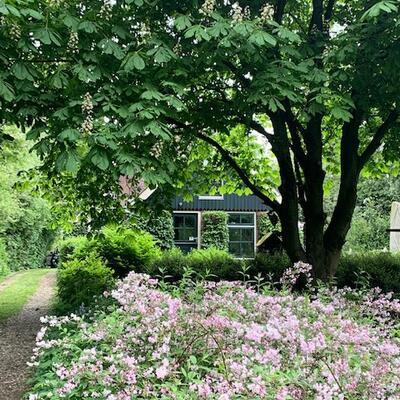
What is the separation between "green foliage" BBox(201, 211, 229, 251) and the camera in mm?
24547

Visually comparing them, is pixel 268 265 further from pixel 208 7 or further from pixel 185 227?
pixel 185 227

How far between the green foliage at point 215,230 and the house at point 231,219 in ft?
2.47

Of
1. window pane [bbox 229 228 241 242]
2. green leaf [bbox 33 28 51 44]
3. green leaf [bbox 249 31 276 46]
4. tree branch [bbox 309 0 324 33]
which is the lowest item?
window pane [bbox 229 228 241 242]

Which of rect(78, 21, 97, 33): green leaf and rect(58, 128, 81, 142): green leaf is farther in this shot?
rect(78, 21, 97, 33): green leaf

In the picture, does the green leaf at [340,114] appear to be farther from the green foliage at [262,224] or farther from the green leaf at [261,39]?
the green foliage at [262,224]

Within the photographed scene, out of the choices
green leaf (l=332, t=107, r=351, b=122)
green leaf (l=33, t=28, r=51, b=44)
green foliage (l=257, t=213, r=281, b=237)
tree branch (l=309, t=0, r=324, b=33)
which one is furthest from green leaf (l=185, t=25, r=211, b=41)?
green foliage (l=257, t=213, r=281, b=237)

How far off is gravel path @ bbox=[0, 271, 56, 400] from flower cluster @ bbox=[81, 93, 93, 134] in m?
2.66

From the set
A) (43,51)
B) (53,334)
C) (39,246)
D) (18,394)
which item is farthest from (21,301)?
(39,246)

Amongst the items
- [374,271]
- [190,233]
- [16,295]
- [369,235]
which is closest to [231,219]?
[190,233]

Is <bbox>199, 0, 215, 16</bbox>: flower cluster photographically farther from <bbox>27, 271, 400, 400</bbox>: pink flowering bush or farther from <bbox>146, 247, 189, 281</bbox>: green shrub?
<bbox>146, 247, 189, 281</bbox>: green shrub

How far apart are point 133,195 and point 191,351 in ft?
15.6

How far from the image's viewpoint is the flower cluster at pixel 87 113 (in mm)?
4395

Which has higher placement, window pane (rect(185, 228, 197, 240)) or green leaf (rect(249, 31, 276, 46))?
green leaf (rect(249, 31, 276, 46))

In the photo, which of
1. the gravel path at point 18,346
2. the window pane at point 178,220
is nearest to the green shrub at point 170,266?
the gravel path at point 18,346
